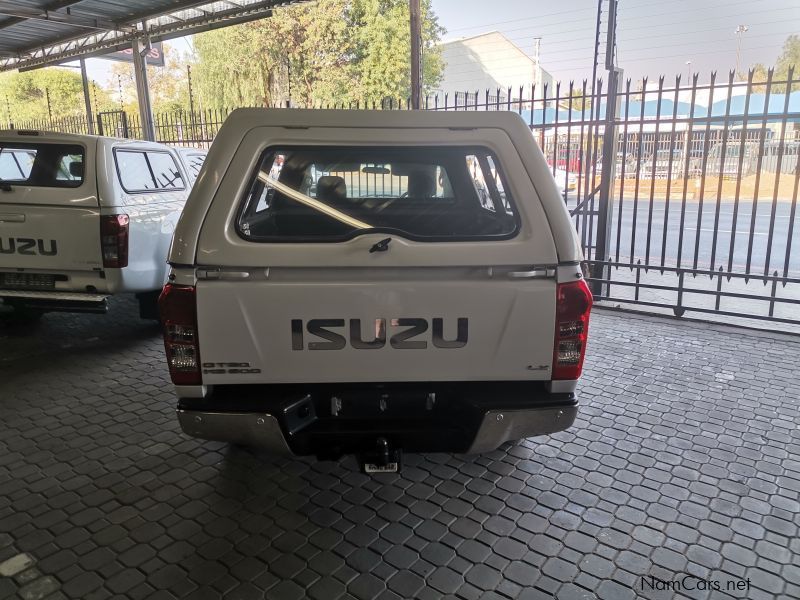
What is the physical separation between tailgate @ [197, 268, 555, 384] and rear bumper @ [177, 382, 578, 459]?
0.10 meters

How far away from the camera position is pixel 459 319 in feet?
8.84

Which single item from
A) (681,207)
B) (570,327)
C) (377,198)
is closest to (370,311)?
(570,327)

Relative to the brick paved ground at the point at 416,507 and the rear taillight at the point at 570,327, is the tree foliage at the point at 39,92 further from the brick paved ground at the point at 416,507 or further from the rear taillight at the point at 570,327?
the rear taillight at the point at 570,327

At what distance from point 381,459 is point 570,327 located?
108cm

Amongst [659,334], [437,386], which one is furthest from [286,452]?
[659,334]

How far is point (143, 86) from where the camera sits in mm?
12891

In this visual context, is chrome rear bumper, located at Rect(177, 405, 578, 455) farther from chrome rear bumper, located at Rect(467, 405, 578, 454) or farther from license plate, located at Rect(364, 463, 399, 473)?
license plate, located at Rect(364, 463, 399, 473)

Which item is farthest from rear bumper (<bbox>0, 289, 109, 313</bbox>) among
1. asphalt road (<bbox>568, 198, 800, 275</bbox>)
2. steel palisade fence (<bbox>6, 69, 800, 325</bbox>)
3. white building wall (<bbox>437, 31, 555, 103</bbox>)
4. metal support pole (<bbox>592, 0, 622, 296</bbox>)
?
white building wall (<bbox>437, 31, 555, 103</bbox>)

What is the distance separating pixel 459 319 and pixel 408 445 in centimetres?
67

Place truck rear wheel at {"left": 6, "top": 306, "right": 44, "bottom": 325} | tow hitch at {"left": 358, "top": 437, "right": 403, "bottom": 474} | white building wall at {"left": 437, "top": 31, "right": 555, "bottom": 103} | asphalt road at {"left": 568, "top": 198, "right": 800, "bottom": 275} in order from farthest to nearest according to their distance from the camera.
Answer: white building wall at {"left": 437, "top": 31, "right": 555, "bottom": 103}, asphalt road at {"left": 568, "top": 198, "right": 800, "bottom": 275}, truck rear wheel at {"left": 6, "top": 306, "right": 44, "bottom": 325}, tow hitch at {"left": 358, "top": 437, "right": 403, "bottom": 474}

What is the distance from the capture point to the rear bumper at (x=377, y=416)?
2672mm

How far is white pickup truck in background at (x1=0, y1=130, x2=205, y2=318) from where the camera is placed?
5.32m

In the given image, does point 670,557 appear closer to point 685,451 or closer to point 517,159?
point 685,451

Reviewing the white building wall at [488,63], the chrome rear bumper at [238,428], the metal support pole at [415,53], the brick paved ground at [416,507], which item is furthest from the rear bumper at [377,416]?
the white building wall at [488,63]
